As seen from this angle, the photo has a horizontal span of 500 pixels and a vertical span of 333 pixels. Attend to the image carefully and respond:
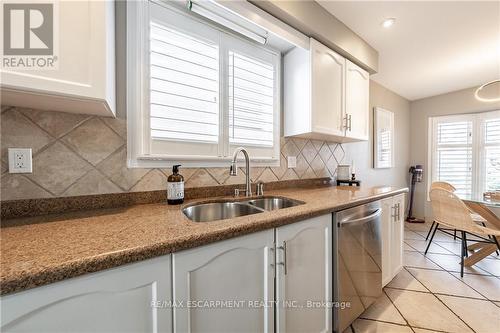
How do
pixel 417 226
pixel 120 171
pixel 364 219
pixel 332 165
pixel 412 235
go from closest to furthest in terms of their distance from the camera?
pixel 120 171
pixel 364 219
pixel 332 165
pixel 412 235
pixel 417 226

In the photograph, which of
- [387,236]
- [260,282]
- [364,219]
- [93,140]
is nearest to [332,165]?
[387,236]

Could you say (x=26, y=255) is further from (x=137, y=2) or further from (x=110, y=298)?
(x=137, y=2)

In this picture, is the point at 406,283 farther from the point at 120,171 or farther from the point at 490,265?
the point at 120,171

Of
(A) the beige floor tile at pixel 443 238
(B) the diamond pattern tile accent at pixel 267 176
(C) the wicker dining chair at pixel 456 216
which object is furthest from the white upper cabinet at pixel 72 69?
(A) the beige floor tile at pixel 443 238

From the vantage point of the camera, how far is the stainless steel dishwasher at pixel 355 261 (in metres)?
1.27

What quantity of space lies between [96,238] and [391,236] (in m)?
2.13

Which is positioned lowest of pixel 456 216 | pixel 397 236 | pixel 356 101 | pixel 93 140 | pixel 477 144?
pixel 397 236

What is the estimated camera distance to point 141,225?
834 millimetres

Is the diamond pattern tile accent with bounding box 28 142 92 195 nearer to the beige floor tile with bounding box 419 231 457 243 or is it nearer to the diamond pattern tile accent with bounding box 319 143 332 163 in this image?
the diamond pattern tile accent with bounding box 319 143 332 163

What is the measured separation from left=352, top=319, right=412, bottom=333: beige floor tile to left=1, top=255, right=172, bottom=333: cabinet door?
143cm

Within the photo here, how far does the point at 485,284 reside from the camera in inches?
77.9

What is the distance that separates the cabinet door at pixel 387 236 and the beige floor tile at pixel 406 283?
A: 0.25 metres

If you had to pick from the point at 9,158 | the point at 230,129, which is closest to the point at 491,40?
the point at 230,129

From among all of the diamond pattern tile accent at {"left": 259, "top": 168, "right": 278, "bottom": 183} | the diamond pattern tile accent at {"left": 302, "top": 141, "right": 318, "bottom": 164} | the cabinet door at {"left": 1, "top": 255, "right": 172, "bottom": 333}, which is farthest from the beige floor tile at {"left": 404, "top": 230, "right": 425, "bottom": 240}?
the cabinet door at {"left": 1, "top": 255, "right": 172, "bottom": 333}
